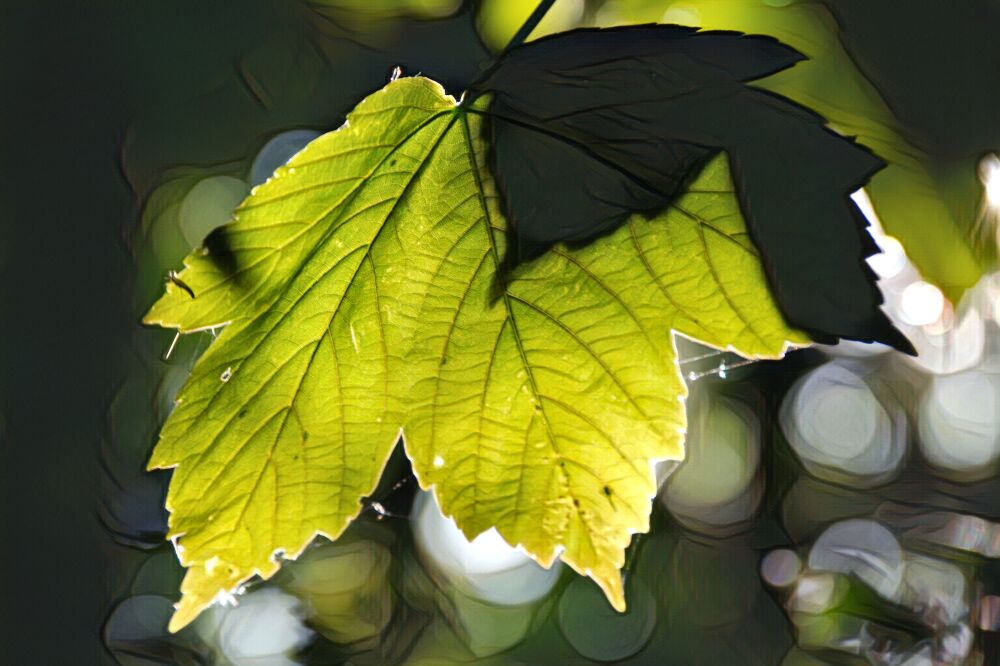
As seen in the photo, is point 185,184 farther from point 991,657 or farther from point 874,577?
point 874,577

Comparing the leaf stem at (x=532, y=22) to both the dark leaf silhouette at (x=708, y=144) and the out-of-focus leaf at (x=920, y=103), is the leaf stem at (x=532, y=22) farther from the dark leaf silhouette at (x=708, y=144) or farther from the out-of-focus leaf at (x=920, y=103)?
the out-of-focus leaf at (x=920, y=103)

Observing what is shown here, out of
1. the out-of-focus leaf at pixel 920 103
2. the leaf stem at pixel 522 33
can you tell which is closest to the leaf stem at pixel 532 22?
the leaf stem at pixel 522 33

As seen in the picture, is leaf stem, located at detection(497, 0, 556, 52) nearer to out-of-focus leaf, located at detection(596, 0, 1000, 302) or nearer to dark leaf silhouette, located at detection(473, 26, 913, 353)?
dark leaf silhouette, located at detection(473, 26, 913, 353)

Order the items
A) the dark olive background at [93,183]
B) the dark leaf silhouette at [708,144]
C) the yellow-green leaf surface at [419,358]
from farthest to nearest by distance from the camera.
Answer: the dark olive background at [93,183] < the yellow-green leaf surface at [419,358] < the dark leaf silhouette at [708,144]

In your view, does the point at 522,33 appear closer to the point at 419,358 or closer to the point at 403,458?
the point at 419,358

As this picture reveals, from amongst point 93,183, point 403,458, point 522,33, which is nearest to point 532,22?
point 522,33

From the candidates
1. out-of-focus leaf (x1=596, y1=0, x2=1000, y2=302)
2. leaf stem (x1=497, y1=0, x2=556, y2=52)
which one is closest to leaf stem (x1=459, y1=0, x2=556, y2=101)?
leaf stem (x1=497, y1=0, x2=556, y2=52)
